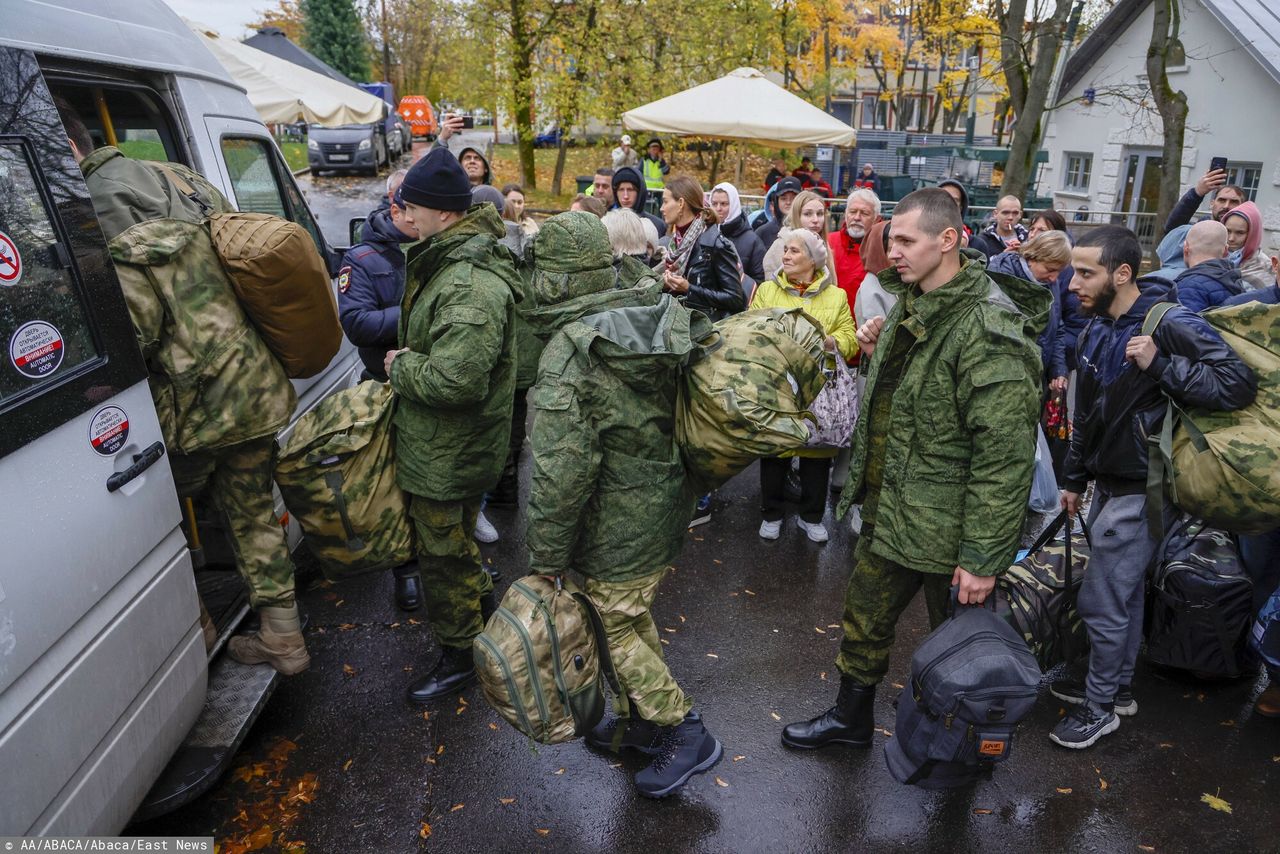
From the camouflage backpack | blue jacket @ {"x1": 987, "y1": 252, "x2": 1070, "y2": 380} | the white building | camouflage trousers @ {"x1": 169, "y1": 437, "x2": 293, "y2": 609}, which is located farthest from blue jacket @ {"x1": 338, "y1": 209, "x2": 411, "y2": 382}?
the white building

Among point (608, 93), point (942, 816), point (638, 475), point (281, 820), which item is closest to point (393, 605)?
point (281, 820)

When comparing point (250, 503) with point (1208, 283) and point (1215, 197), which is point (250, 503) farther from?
point (1215, 197)

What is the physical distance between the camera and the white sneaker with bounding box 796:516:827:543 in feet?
17.9

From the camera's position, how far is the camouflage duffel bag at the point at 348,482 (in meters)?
3.28

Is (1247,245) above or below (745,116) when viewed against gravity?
below

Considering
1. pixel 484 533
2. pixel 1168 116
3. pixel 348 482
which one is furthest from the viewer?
pixel 1168 116

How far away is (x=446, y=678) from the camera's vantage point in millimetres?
3830

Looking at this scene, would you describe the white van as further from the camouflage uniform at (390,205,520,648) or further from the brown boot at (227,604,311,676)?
the camouflage uniform at (390,205,520,648)

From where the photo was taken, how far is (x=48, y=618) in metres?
2.12

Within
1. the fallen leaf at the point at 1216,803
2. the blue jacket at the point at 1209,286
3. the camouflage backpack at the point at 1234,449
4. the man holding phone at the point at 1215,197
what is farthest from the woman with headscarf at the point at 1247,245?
the fallen leaf at the point at 1216,803

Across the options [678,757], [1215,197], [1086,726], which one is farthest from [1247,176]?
[678,757]

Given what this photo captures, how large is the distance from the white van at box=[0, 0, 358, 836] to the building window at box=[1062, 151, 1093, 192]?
24.6 metres

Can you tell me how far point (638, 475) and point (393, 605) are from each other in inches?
88.3

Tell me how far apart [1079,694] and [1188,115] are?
62.2ft
